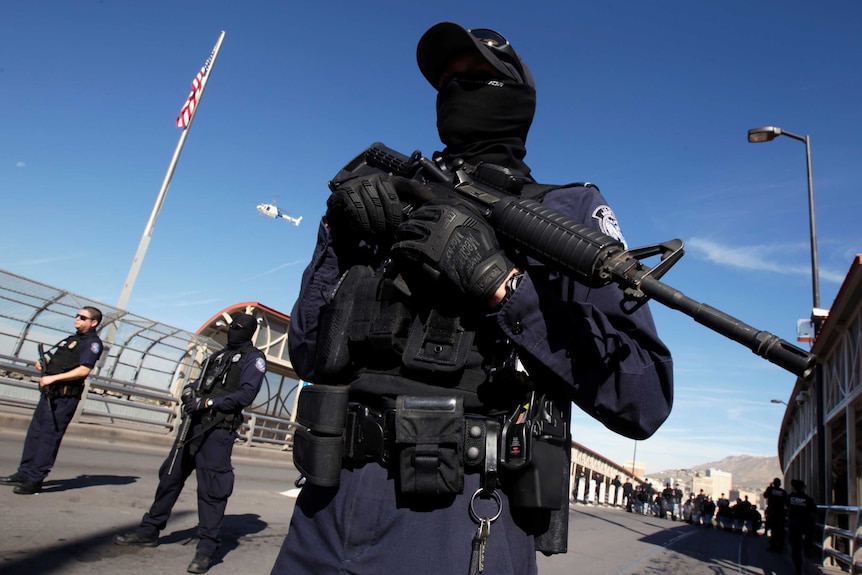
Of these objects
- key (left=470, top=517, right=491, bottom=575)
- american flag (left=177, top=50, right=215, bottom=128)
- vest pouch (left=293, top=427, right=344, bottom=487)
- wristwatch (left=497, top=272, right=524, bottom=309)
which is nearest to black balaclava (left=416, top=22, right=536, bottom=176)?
wristwatch (left=497, top=272, right=524, bottom=309)

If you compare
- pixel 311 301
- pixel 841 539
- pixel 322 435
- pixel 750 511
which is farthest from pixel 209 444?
pixel 750 511

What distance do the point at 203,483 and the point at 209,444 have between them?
1.09ft

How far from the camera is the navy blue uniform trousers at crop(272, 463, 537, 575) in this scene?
144 cm

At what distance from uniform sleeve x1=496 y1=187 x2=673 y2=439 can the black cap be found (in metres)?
1.00

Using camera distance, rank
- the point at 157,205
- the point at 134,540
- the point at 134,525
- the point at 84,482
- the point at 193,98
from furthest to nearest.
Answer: the point at 193,98
the point at 157,205
the point at 84,482
the point at 134,525
the point at 134,540

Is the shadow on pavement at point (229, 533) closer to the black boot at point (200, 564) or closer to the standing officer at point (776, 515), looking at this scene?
the black boot at point (200, 564)

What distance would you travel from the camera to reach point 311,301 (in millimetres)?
2049

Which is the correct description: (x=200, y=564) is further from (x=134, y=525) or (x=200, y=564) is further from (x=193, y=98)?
Answer: (x=193, y=98)

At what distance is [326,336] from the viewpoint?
183cm

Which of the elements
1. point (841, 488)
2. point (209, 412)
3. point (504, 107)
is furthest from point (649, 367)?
point (841, 488)

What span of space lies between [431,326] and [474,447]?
0.34m

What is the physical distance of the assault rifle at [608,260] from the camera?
1.36 m

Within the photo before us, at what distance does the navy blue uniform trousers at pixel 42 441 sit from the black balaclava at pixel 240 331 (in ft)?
6.64

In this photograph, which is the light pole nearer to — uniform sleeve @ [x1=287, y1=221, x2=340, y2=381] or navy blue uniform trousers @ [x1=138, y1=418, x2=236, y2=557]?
navy blue uniform trousers @ [x1=138, y1=418, x2=236, y2=557]
